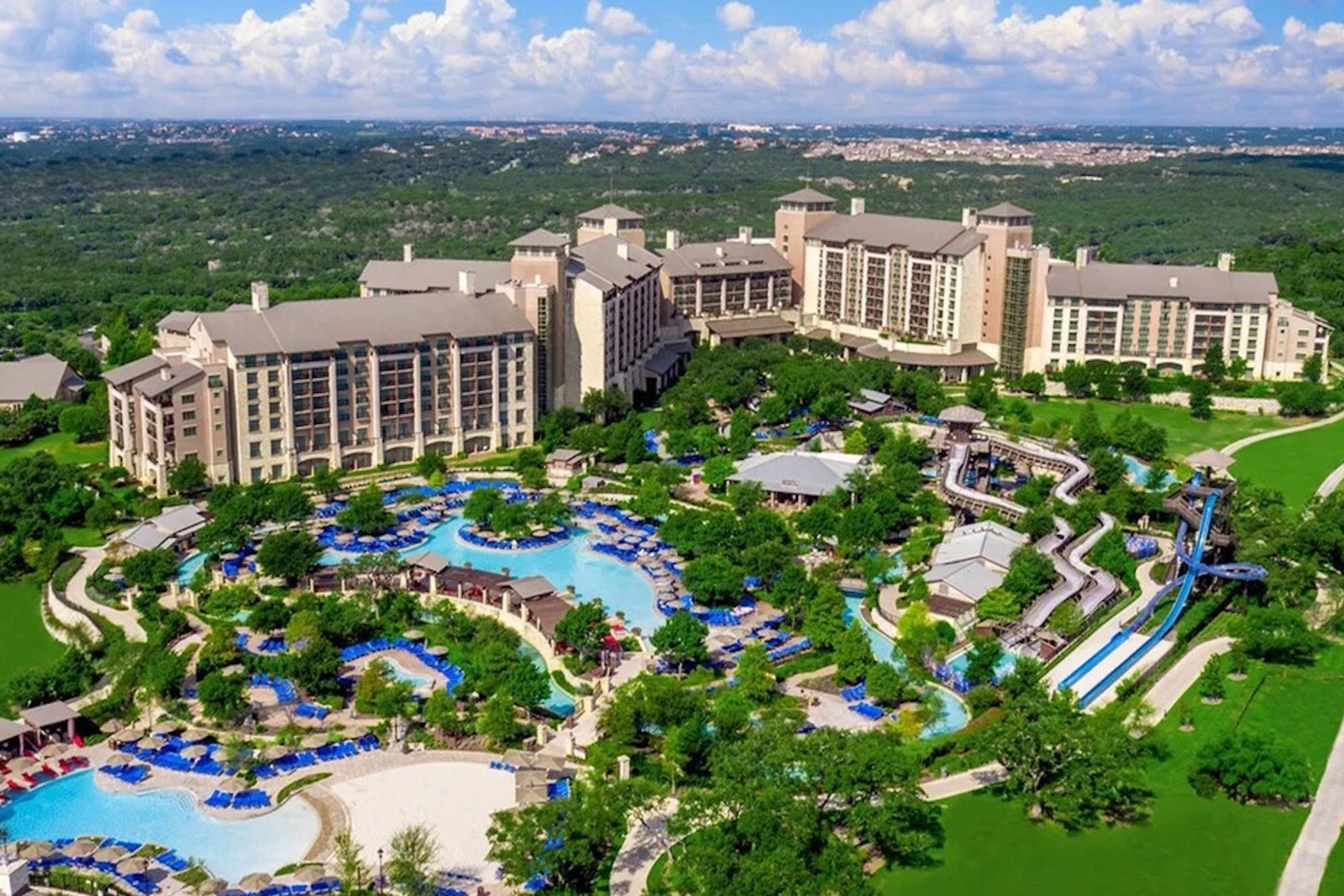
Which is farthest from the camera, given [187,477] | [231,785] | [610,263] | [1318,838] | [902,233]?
[902,233]

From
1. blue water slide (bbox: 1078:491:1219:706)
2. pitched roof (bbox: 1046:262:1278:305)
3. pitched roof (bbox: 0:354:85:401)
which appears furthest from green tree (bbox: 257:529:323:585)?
pitched roof (bbox: 1046:262:1278:305)

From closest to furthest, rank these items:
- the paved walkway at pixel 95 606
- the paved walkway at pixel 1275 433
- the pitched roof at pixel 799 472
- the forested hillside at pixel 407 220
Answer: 1. the paved walkway at pixel 95 606
2. the pitched roof at pixel 799 472
3. the paved walkway at pixel 1275 433
4. the forested hillside at pixel 407 220

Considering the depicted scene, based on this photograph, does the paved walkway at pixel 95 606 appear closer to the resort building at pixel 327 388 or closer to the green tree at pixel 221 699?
the green tree at pixel 221 699

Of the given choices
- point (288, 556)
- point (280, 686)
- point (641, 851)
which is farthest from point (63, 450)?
point (641, 851)

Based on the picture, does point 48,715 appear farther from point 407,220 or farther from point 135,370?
point 407,220

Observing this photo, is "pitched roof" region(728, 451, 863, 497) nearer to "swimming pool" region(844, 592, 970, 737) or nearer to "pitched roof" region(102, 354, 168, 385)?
"swimming pool" region(844, 592, 970, 737)

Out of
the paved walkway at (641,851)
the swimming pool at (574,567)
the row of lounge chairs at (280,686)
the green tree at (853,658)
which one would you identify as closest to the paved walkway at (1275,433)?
the swimming pool at (574,567)
